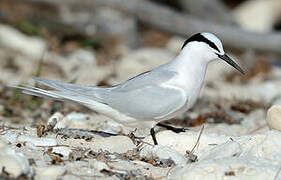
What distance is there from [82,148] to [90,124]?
4.54 feet

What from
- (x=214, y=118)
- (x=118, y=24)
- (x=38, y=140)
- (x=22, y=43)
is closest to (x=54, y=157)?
(x=38, y=140)

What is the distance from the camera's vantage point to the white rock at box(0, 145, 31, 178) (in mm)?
2900

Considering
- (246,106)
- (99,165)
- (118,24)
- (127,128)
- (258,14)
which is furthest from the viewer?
(258,14)

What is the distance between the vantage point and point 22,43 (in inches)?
316

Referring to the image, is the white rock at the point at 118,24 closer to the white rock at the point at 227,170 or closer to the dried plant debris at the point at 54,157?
the dried plant debris at the point at 54,157

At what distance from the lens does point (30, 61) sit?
24.9 ft

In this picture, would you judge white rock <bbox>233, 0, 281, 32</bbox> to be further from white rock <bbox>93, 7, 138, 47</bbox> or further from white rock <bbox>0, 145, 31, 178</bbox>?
white rock <bbox>0, 145, 31, 178</bbox>

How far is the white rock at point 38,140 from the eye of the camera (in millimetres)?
3490

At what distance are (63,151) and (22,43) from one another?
491 centimetres

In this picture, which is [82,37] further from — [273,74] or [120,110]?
[120,110]

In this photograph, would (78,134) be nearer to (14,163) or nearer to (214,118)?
(14,163)

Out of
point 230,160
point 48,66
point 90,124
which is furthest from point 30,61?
point 230,160

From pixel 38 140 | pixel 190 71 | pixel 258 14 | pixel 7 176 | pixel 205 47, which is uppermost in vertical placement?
pixel 258 14

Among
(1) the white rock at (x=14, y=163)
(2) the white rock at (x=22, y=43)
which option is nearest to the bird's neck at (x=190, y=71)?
(1) the white rock at (x=14, y=163)
